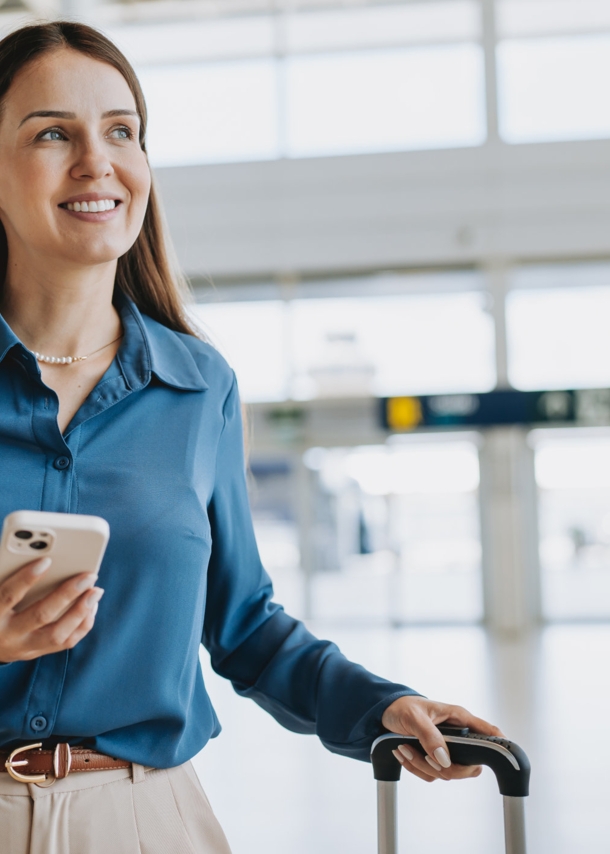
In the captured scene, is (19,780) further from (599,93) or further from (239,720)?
(599,93)

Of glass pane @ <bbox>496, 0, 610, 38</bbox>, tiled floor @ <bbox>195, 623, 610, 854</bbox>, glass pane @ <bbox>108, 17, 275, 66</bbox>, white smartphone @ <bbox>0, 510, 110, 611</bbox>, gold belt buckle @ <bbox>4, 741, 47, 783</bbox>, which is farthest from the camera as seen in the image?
glass pane @ <bbox>108, 17, 275, 66</bbox>

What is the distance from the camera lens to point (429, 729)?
143cm

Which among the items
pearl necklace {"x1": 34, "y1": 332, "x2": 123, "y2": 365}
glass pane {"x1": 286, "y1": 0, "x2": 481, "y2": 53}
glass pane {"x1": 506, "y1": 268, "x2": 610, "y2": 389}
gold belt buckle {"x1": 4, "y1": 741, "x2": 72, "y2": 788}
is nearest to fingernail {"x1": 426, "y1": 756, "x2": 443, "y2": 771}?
gold belt buckle {"x1": 4, "y1": 741, "x2": 72, "y2": 788}

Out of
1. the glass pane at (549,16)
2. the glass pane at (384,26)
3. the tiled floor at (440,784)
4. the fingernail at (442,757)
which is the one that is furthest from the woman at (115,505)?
the glass pane at (549,16)

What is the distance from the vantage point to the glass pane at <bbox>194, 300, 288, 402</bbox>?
13711 mm

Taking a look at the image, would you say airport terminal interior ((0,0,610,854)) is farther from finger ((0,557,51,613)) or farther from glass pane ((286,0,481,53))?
finger ((0,557,51,613))

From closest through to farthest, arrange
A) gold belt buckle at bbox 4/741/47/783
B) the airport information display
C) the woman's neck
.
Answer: gold belt buckle at bbox 4/741/47/783 → the woman's neck → the airport information display

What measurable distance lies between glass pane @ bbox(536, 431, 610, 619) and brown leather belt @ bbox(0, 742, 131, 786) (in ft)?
41.2

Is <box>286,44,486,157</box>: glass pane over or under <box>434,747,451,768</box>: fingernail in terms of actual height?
over

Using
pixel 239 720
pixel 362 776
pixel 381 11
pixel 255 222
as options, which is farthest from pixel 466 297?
pixel 362 776

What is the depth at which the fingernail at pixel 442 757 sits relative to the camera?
1.40 metres

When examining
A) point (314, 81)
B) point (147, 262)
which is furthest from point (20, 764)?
point (314, 81)

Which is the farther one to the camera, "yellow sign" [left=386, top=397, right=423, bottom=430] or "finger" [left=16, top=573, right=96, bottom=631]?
"yellow sign" [left=386, top=397, right=423, bottom=430]

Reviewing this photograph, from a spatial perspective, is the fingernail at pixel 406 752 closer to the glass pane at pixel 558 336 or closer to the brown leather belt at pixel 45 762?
the brown leather belt at pixel 45 762
